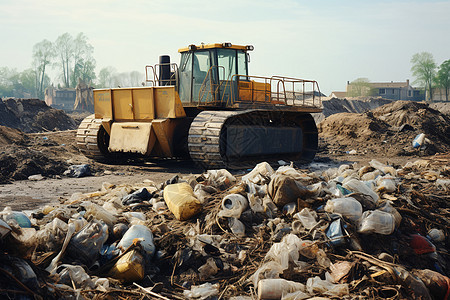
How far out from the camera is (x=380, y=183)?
580 cm

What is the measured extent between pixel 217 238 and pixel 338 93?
227 feet

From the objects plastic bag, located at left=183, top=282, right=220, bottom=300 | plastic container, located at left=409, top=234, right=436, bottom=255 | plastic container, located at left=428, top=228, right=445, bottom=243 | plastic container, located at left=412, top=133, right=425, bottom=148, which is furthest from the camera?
plastic container, located at left=412, top=133, right=425, bottom=148

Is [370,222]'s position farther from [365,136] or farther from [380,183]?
[365,136]

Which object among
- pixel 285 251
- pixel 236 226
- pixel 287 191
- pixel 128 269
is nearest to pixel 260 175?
pixel 287 191

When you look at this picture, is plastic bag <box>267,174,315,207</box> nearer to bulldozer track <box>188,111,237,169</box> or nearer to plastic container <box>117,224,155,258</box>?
plastic container <box>117,224,155,258</box>

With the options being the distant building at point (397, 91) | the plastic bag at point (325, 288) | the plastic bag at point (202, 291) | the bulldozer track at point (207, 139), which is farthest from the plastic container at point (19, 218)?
the distant building at point (397, 91)

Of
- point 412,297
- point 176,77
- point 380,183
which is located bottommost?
point 412,297

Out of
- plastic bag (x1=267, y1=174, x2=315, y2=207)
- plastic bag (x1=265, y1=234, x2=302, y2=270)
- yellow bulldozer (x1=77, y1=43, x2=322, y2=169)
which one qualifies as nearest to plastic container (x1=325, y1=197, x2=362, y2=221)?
plastic bag (x1=267, y1=174, x2=315, y2=207)

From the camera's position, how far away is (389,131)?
16953mm

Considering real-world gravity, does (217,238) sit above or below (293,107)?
below

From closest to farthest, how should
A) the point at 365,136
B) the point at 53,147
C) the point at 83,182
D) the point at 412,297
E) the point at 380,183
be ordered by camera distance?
the point at 412,297
the point at 380,183
the point at 83,182
the point at 53,147
the point at 365,136

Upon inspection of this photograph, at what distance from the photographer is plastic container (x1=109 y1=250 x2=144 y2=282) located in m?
3.90

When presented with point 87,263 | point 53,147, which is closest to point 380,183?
point 87,263

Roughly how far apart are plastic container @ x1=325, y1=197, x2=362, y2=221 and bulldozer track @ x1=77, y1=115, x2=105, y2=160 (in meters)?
7.78
